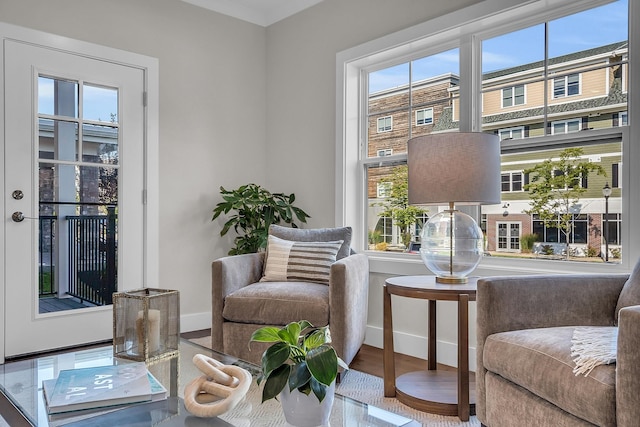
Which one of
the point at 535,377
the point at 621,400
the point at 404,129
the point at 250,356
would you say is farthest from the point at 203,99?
the point at 621,400

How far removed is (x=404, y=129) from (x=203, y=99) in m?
1.57

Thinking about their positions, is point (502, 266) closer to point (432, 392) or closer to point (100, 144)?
point (432, 392)

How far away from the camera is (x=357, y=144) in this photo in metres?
3.52

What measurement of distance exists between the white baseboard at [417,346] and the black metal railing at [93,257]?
5.88 ft

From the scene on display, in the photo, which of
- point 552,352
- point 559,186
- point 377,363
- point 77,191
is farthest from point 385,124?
point 552,352

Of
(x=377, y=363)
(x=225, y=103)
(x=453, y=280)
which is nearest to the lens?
(x=453, y=280)

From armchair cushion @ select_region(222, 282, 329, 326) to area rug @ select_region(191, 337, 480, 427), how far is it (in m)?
0.34

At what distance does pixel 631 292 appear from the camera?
5.67 ft

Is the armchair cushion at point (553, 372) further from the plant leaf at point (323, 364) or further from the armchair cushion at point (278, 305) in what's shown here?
the armchair cushion at point (278, 305)

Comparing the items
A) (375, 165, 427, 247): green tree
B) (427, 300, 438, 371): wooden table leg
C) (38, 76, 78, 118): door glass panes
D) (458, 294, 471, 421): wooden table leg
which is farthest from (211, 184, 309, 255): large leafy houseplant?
(458, 294, 471, 421): wooden table leg

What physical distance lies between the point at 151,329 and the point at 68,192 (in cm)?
176

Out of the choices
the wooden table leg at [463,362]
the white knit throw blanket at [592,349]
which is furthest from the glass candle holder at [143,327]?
the white knit throw blanket at [592,349]

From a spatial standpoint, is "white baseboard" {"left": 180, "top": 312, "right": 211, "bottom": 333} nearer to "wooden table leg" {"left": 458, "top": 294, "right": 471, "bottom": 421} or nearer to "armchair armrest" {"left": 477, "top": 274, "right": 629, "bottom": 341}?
"wooden table leg" {"left": 458, "top": 294, "right": 471, "bottom": 421}

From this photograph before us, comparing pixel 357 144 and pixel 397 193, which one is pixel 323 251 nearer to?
pixel 397 193
